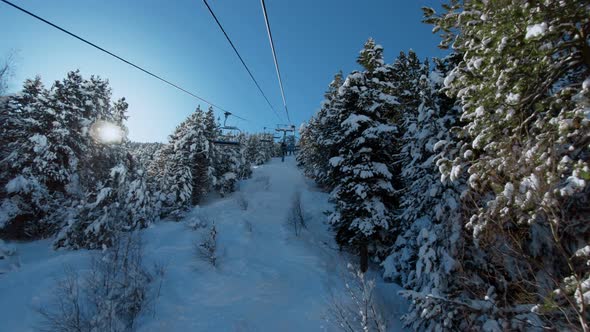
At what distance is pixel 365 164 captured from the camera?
14.6 metres

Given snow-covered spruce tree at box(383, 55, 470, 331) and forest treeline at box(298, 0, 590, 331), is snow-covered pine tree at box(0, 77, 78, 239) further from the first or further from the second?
snow-covered spruce tree at box(383, 55, 470, 331)

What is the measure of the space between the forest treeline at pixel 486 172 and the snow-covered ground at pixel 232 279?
2.66 m

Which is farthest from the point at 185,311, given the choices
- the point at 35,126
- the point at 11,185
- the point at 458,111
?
the point at 35,126

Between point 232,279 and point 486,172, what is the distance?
13566 millimetres

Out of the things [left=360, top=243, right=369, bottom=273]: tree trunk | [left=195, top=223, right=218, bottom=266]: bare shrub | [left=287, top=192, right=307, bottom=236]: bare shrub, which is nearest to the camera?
[left=360, top=243, right=369, bottom=273]: tree trunk

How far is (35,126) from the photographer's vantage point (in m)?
19.7

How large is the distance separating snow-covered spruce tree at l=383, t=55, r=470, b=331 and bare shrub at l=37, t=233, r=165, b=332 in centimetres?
1053

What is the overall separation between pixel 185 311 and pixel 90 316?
351 cm

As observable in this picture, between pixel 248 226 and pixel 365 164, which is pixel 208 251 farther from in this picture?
pixel 365 164

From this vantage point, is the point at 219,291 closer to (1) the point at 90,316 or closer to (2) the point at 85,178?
(1) the point at 90,316

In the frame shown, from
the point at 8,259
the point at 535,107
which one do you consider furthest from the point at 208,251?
the point at 535,107

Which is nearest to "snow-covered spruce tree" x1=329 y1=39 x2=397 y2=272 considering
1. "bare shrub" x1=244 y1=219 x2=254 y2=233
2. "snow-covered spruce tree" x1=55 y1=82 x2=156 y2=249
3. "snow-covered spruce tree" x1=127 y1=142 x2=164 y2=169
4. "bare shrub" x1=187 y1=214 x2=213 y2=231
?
"bare shrub" x1=244 y1=219 x2=254 y2=233

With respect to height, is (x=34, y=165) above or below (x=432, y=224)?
above

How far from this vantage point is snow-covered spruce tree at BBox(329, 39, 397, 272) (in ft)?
46.3
